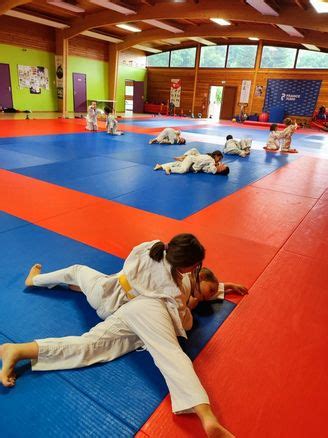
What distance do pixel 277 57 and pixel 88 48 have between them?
12.4m

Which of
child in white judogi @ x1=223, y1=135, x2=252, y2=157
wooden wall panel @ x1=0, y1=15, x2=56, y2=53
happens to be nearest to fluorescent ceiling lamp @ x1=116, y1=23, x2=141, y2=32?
wooden wall panel @ x1=0, y1=15, x2=56, y2=53

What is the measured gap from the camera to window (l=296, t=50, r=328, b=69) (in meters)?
20.4

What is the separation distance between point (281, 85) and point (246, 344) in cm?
2280

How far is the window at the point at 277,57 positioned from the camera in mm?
21234

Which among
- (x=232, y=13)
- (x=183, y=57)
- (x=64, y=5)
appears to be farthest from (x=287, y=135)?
(x=183, y=57)

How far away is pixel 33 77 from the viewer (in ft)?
59.9

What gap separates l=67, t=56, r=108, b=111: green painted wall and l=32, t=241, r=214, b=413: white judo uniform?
20496 mm

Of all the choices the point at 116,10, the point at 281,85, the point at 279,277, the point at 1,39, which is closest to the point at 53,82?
the point at 1,39

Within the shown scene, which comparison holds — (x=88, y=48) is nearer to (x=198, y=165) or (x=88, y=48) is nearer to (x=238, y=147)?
(x=238, y=147)

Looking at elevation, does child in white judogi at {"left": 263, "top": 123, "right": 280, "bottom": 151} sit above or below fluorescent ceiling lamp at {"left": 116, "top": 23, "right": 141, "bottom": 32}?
below

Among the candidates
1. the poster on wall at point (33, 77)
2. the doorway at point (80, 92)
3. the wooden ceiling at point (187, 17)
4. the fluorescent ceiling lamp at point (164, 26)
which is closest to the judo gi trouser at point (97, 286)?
the wooden ceiling at point (187, 17)

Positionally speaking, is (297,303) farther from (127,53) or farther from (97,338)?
(127,53)

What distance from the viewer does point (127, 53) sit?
79.7ft

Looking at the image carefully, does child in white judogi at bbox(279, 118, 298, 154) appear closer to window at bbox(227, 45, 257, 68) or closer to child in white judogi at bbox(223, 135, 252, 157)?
child in white judogi at bbox(223, 135, 252, 157)
